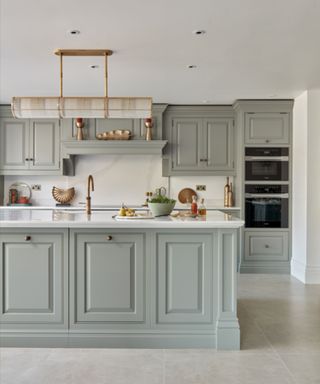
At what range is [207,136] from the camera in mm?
6008

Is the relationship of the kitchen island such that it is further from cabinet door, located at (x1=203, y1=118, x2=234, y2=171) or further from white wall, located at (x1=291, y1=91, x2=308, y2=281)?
cabinet door, located at (x1=203, y1=118, x2=234, y2=171)

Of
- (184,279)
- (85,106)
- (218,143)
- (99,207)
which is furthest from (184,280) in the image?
(218,143)

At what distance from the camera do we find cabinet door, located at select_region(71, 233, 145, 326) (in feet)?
9.96

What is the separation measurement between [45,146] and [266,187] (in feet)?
10.3

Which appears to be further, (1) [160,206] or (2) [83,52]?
(2) [83,52]

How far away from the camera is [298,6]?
2.82m

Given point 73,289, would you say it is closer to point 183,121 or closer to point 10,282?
point 10,282

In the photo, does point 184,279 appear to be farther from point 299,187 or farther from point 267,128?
point 267,128

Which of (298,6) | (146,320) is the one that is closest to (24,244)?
(146,320)

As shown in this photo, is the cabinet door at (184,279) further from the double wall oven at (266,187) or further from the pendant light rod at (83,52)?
the double wall oven at (266,187)

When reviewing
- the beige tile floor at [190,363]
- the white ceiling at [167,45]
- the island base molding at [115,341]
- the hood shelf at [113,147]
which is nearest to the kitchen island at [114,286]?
the island base molding at [115,341]

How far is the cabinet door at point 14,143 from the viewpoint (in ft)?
19.9

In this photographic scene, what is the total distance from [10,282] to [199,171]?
11.5 ft

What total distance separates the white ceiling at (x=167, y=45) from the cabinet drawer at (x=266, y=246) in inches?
73.3
